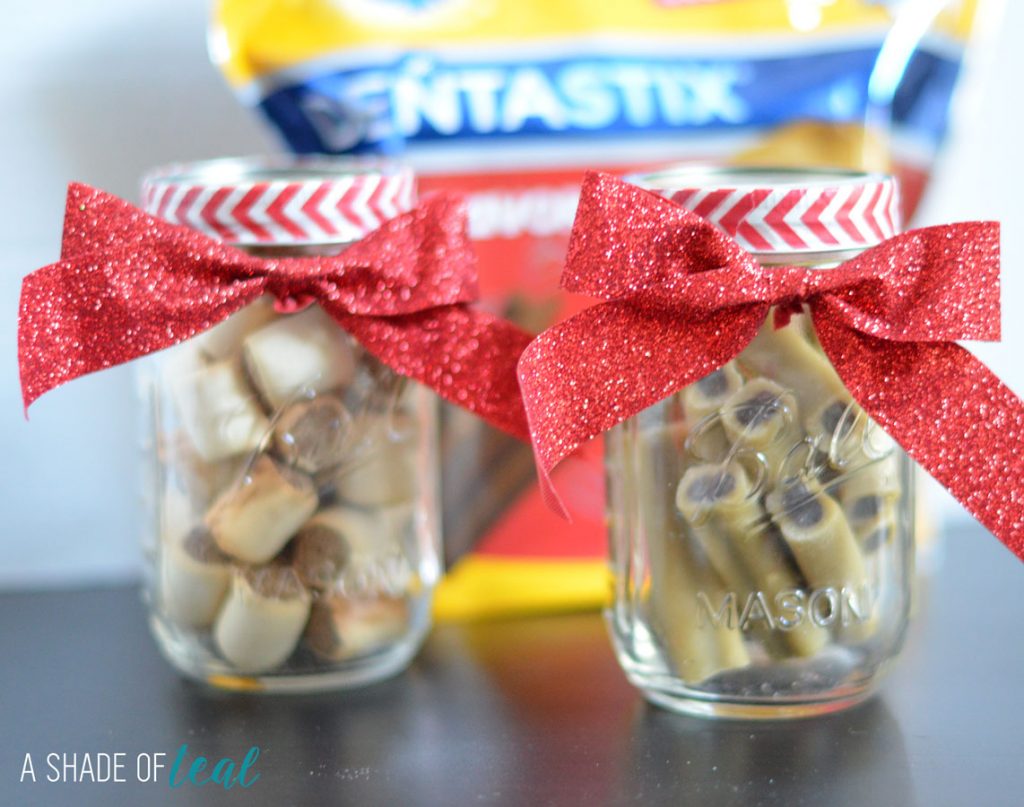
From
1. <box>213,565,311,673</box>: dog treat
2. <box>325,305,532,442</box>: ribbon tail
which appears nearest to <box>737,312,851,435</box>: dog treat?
<box>325,305,532,442</box>: ribbon tail

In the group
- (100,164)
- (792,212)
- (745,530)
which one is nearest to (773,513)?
(745,530)

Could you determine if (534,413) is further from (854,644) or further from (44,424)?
(44,424)

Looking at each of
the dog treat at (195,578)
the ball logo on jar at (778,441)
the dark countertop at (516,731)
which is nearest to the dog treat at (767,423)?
the ball logo on jar at (778,441)

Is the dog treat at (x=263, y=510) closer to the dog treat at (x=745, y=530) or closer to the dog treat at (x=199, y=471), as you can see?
the dog treat at (x=199, y=471)

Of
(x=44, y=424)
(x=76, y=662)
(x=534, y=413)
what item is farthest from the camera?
(x=44, y=424)

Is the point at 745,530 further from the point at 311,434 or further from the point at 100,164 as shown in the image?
the point at 100,164

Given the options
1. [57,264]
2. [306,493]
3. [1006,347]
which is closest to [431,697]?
[306,493]
